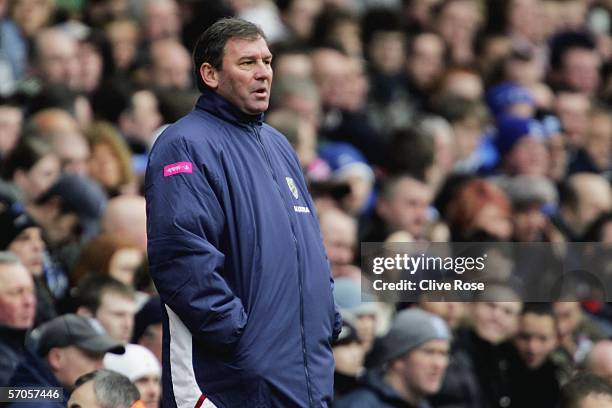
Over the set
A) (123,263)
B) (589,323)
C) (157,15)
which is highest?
(157,15)

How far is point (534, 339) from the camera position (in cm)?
905

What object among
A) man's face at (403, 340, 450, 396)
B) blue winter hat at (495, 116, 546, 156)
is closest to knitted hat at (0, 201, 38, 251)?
man's face at (403, 340, 450, 396)

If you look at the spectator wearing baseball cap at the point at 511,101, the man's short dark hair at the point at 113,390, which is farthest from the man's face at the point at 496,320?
the spectator wearing baseball cap at the point at 511,101

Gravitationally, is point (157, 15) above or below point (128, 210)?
above

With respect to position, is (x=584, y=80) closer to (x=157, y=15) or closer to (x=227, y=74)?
(x=157, y=15)

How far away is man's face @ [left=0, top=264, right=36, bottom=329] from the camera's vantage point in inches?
277

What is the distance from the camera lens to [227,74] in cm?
561

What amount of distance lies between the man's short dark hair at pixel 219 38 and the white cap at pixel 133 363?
6.19 ft

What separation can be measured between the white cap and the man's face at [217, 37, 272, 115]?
6.32 feet

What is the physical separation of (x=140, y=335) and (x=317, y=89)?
4803 mm

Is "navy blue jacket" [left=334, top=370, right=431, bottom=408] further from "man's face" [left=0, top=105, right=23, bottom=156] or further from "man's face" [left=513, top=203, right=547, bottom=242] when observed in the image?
"man's face" [left=0, top=105, right=23, bottom=156]

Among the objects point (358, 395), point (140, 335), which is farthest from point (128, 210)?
point (358, 395)
